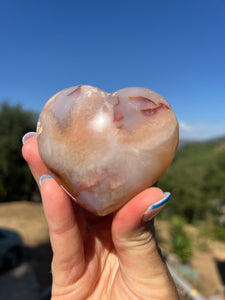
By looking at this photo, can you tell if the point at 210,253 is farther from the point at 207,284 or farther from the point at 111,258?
the point at 111,258

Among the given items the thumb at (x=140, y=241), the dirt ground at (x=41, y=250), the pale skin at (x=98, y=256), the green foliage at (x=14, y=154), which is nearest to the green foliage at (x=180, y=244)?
the dirt ground at (x=41, y=250)

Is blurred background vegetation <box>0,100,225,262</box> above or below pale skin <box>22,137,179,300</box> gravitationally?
below

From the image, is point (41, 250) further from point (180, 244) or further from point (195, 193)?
point (195, 193)

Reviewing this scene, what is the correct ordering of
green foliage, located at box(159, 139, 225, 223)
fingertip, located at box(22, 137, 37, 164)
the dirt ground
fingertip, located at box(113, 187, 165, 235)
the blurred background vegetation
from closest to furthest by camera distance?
fingertip, located at box(113, 187, 165, 235) → fingertip, located at box(22, 137, 37, 164) → the dirt ground → the blurred background vegetation → green foliage, located at box(159, 139, 225, 223)

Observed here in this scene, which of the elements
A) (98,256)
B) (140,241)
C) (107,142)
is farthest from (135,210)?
(98,256)

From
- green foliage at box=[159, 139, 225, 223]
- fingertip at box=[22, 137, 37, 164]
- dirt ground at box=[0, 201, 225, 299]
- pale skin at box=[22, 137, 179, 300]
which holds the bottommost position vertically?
green foliage at box=[159, 139, 225, 223]

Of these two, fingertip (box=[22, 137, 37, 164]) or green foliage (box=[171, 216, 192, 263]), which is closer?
fingertip (box=[22, 137, 37, 164])

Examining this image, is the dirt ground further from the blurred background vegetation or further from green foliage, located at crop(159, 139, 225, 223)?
green foliage, located at crop(159, 139, 225, 223)

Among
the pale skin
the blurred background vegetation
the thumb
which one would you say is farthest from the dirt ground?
the thumb
